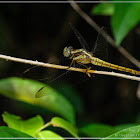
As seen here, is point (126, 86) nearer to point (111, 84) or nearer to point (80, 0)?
point (111, 84)

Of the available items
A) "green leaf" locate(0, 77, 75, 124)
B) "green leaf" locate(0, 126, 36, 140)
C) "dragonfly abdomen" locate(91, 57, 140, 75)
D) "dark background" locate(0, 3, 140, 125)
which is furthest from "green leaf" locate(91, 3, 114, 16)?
"green leaf" locate(0, 126, 36, 140)

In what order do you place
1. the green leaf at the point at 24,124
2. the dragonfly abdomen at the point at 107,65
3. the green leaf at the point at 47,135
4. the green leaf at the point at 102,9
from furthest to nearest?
1. the green leaf at the point at 102,9
2. the dragonfly abdomen at the point at 107,65
3. the green leaf at the point at 24,124
4. the green leaf at the point at 47,135

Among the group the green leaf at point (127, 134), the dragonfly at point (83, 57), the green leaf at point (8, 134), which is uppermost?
the dragonfly at point (83, 57)

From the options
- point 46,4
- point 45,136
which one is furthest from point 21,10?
point 45,136

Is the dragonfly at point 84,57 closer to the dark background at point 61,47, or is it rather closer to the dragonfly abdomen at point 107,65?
the dragonfly abdomen at point 107,65

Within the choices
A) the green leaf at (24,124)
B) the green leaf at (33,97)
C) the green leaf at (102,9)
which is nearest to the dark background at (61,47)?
the green leaf at (102,9)

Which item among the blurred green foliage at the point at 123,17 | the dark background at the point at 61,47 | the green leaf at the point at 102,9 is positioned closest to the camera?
the blurred green foliage at the point at 123,17

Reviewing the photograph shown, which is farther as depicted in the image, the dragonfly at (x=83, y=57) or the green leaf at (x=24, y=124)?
the dragonfly at (x=83, y=57)
